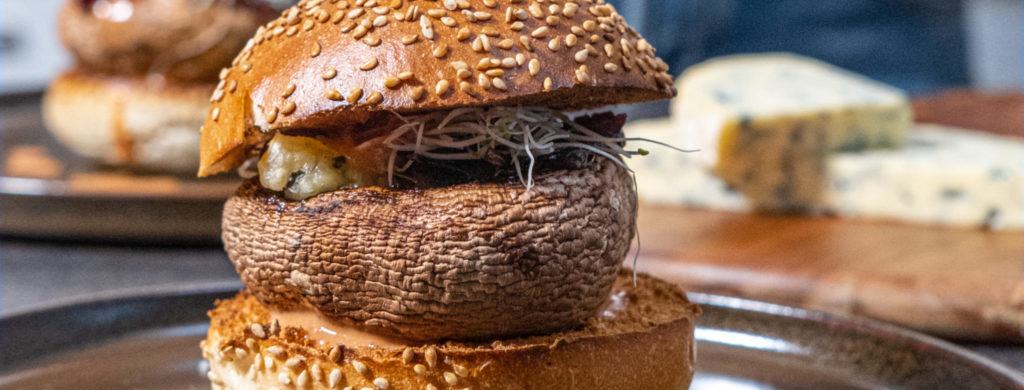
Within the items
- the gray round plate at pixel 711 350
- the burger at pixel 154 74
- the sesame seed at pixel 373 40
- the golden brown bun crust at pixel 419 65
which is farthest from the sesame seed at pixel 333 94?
the burger at pixel 154 74

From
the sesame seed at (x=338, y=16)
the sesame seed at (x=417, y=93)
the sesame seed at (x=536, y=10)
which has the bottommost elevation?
the sesame seed at (x=417, y=93)

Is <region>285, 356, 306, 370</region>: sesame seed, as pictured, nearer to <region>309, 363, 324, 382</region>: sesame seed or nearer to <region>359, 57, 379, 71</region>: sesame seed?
<region>309, 363, 324, 382</region>: sesame seed

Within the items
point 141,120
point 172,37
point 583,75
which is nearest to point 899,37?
point 172,37

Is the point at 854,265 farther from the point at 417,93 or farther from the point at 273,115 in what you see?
the point at 273,115

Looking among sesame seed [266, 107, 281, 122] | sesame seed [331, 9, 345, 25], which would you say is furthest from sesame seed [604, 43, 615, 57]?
sesame seed [266, 107, 281, 122]

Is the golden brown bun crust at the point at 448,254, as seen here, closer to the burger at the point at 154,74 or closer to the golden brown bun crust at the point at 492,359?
the golden brown bun crust at the point at 492,359
